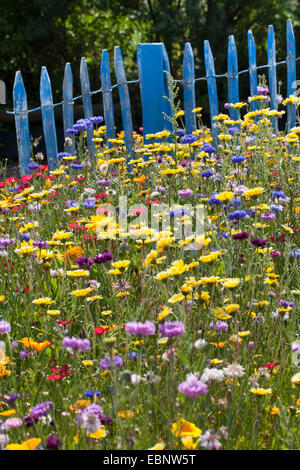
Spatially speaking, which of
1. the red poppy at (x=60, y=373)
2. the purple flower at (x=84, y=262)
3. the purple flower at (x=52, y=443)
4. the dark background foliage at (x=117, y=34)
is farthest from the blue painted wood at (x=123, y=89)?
the dark background foliage at (x=117, y=34)

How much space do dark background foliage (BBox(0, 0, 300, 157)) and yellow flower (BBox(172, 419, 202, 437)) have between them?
10917 millimetres

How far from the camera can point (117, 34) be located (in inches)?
592

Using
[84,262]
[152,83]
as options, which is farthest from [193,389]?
[152,83]

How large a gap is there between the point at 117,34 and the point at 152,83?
9.71 meters

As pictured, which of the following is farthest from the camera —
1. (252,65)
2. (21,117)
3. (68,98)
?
(252,65)

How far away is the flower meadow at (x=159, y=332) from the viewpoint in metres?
1.62

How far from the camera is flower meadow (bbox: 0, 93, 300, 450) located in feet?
5.31

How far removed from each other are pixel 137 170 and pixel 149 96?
1.70 meters

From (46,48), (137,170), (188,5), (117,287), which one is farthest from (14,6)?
(117,287)

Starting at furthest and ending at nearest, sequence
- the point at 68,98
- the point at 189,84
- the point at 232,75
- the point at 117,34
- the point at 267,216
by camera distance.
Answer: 1. the point at 117,34
2. the point at 232,75
3. the point at 189,84
4. the point at 68,98
5. the point at 267,216

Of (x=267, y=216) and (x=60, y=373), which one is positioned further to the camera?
(x=267, y=216)

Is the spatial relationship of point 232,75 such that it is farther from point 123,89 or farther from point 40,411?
point 40,411
